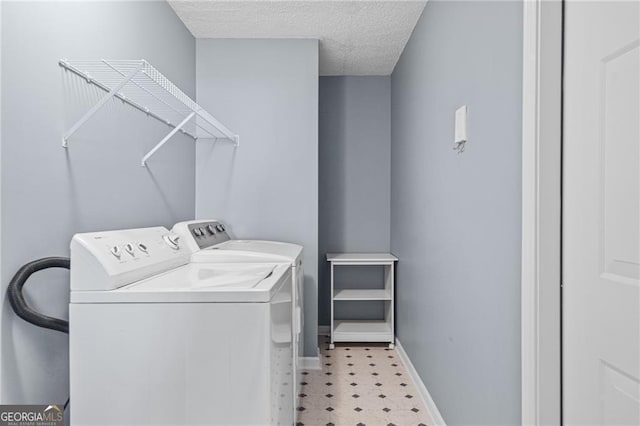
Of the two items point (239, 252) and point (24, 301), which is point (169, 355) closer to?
point (24, 301)

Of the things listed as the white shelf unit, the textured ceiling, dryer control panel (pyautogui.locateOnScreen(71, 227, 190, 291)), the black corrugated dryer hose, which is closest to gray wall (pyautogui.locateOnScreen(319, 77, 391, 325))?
the white shelf unit

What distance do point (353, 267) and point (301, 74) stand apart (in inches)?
71.0

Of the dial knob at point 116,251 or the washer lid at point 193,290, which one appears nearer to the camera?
the washer lid at point 193,290

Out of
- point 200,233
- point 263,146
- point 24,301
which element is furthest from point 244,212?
point 24,301

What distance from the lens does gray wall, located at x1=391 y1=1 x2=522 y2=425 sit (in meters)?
1.34

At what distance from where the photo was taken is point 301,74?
3.03 meters

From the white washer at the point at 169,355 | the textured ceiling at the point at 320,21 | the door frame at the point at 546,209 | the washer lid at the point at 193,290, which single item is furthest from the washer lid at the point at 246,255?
the textured ceiling at the point at 320,21

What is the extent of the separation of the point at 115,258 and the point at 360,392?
70.1 inches

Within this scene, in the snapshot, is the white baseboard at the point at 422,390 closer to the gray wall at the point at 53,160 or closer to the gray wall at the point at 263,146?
the gray wall at the point at 263,146

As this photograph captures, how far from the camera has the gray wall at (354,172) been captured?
12.7 ft

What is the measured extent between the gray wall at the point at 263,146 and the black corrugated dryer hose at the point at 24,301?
1.66 meters

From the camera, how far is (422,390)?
98.6 inches
